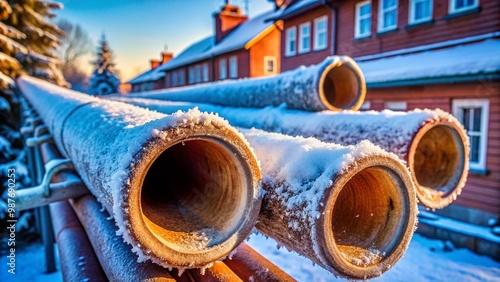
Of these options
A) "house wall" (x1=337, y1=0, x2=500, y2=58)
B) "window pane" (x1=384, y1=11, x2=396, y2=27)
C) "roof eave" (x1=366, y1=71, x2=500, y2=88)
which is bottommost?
"roof eave" (x1=366, y1=71, x2=500, y2=88)

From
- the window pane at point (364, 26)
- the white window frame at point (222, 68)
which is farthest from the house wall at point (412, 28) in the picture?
the white window frame at point (222, 68)

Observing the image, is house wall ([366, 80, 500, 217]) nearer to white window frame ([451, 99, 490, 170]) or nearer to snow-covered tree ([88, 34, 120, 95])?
white window frame ([451, 99, 490, 170])

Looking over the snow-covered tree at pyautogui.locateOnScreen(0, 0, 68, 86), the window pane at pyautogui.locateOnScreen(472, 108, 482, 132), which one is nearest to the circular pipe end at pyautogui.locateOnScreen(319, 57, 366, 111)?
the window pane at pyautogui.locateOnScreen(472, 108, 482, 132)

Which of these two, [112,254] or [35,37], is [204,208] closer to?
[112,254]

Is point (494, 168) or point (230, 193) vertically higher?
point (230, 193)

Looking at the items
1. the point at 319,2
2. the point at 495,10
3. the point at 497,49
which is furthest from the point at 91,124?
the point at 319,2

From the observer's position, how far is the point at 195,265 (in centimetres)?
117

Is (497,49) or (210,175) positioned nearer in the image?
(210,175)

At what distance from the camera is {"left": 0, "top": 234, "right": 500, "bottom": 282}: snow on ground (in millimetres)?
5281

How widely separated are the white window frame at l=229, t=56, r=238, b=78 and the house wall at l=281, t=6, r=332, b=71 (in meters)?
7.61

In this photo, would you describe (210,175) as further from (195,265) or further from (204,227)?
(195,265)

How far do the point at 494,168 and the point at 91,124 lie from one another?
25.3ft

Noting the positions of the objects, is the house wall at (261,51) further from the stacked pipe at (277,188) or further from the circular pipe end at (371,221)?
the circular pipe end at (371,221)

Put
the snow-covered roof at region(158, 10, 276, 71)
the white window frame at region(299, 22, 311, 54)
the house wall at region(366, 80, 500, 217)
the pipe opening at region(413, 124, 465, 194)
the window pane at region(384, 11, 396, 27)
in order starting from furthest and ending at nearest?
1. the snow-covered roof at region(158, 10, 276, 71)
2. the white window frame at region(299, 22, 311, 54)
3. the window pane at region(384, 11, 396, 27)
4. the house wall at region(366, 80, 500, 217)
5. the pipe opening at region(413, 124, 465, 194)
